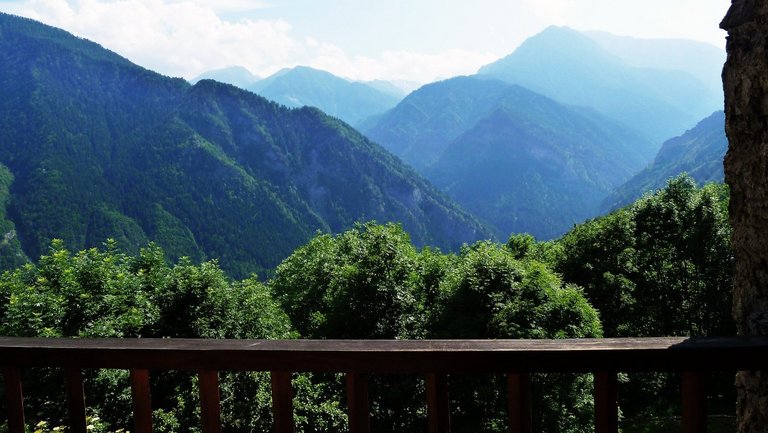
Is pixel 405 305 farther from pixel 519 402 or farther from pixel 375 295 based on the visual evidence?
pixel 519 402

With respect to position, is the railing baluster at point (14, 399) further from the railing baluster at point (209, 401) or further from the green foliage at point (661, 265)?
the green foliage at point (661, 265)

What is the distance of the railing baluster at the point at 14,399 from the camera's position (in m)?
2.72

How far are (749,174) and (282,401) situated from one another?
2.60m

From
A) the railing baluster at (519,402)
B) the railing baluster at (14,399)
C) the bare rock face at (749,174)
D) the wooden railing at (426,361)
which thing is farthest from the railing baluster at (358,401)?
the bare rock face at (749,174)

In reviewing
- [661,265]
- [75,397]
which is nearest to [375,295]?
[661,265]

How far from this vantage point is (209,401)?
249cm

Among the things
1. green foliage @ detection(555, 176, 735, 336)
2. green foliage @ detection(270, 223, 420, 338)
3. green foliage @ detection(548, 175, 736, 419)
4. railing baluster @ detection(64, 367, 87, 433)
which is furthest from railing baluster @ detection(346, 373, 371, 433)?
green foliage @ detection(548, 175, 736, 419)

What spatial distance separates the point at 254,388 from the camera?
72.6 feet

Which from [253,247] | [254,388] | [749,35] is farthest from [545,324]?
[253,247]

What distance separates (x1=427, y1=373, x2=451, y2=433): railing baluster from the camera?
7.39 feet

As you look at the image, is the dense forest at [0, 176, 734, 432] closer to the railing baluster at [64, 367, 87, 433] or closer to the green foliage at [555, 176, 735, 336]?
the green foliage at [555, 176, 735, 336]

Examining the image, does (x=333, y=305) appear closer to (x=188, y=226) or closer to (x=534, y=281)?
(x=534, y=281)

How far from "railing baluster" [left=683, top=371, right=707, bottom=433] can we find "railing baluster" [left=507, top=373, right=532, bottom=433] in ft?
2.03

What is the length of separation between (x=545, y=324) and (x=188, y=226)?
6799 inches
